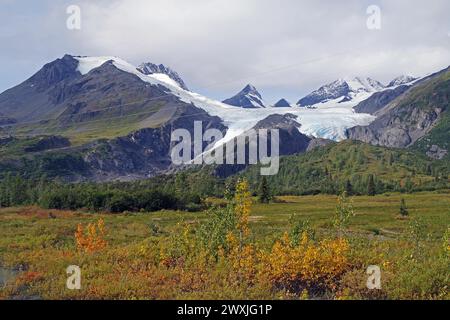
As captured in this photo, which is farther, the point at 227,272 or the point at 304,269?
the point at 227,272

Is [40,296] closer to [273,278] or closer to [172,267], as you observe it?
[172,267]

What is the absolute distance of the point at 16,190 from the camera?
120 m

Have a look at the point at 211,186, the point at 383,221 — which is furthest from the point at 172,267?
the point at 211,186

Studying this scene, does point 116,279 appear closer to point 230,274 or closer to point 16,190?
point 230,274

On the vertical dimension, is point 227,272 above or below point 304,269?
below

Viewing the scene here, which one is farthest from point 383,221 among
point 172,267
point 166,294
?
point 166,294

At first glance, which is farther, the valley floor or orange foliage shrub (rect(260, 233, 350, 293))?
orange foliage shrub (rect(260, 233, 350, 293))

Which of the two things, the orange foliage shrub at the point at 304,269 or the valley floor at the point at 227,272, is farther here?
the orange foliage shrub at the point at 304,269

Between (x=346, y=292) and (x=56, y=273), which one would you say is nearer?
(x=346, y=292)

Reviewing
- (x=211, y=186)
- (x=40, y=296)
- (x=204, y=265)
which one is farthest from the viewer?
(x=211, y=186)

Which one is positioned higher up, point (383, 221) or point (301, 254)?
point (301, 254)
